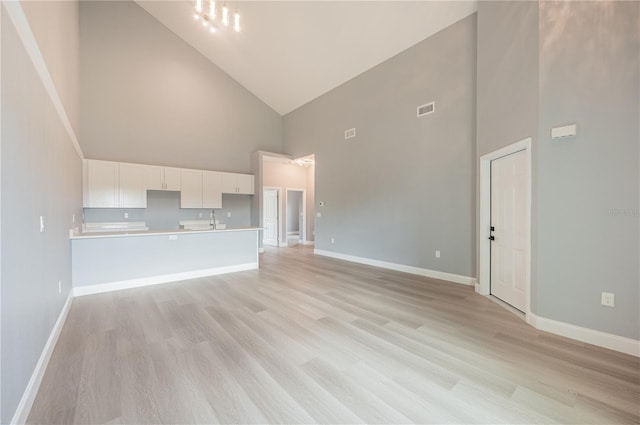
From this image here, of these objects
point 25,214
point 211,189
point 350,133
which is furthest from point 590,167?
point 211,189

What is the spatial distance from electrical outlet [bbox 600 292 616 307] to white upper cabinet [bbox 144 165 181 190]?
24.4 feet

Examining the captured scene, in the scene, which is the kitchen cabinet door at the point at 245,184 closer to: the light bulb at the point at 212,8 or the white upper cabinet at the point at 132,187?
the white upper cabinet at the point at 132,187

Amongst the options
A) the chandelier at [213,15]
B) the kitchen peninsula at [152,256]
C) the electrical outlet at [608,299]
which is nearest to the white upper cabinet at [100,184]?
the kitchen peninsula at [152,256]

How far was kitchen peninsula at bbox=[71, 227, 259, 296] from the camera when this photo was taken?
3.63m

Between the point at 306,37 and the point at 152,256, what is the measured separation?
5.06 meters

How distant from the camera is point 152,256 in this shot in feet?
13.6

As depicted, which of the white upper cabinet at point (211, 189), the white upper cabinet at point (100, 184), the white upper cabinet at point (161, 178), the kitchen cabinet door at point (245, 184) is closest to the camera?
the white upper cabinet at point (100, 184)

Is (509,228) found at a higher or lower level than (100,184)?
lower

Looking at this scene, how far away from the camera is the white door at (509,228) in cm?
309

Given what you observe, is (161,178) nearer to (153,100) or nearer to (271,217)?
(153,100)

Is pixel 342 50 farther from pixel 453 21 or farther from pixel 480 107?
pixel 480 107

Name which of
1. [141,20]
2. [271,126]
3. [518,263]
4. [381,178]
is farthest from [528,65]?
[141,20]

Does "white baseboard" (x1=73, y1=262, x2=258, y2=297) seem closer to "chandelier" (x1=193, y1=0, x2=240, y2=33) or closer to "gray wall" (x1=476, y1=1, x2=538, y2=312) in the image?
"chandelier" (x1=193, y1=0, x2=240, y2=33)

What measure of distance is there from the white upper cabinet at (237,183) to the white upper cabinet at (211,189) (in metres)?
0.15
